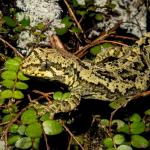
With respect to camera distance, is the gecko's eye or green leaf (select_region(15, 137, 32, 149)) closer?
green leaf (select_region(15, 137, 32, 149))

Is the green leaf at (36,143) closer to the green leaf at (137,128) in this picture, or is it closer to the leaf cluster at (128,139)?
the leaf cluster at (128,139)

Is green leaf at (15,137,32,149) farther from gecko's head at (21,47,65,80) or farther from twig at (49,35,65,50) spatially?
twig at (49,35,65,50)

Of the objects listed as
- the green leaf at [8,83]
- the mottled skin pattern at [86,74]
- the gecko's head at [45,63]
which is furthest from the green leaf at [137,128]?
the green leaf at [8,83]

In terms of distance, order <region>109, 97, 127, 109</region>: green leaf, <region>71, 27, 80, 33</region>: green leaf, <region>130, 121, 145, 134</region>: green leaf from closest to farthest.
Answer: <region>130, 121, 145, 134</region>: green leaf → <region>109, 97, 127, 109</region>: green leaf → <region>71, 27, 80, 33</region>: green leaf

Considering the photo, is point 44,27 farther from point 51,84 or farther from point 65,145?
point 65,145

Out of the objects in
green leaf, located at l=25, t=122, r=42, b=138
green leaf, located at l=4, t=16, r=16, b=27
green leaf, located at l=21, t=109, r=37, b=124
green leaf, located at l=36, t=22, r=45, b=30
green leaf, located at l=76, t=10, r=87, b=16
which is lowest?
green leaf, located at l=25, t=122, r=42, b=138

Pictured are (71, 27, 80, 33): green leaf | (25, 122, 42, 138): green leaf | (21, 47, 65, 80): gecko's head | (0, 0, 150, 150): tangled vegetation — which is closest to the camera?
(25, 122, 42, 138): green leaf

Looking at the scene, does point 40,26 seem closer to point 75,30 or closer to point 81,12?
point 75,30

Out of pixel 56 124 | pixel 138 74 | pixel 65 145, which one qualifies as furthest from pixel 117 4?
pixel 56 124

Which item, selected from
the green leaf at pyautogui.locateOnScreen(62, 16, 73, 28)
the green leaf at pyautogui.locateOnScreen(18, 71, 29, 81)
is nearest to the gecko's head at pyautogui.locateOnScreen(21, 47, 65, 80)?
the green leaf at pyautogui.locateOnScreen(18, 71, 29, 81)
